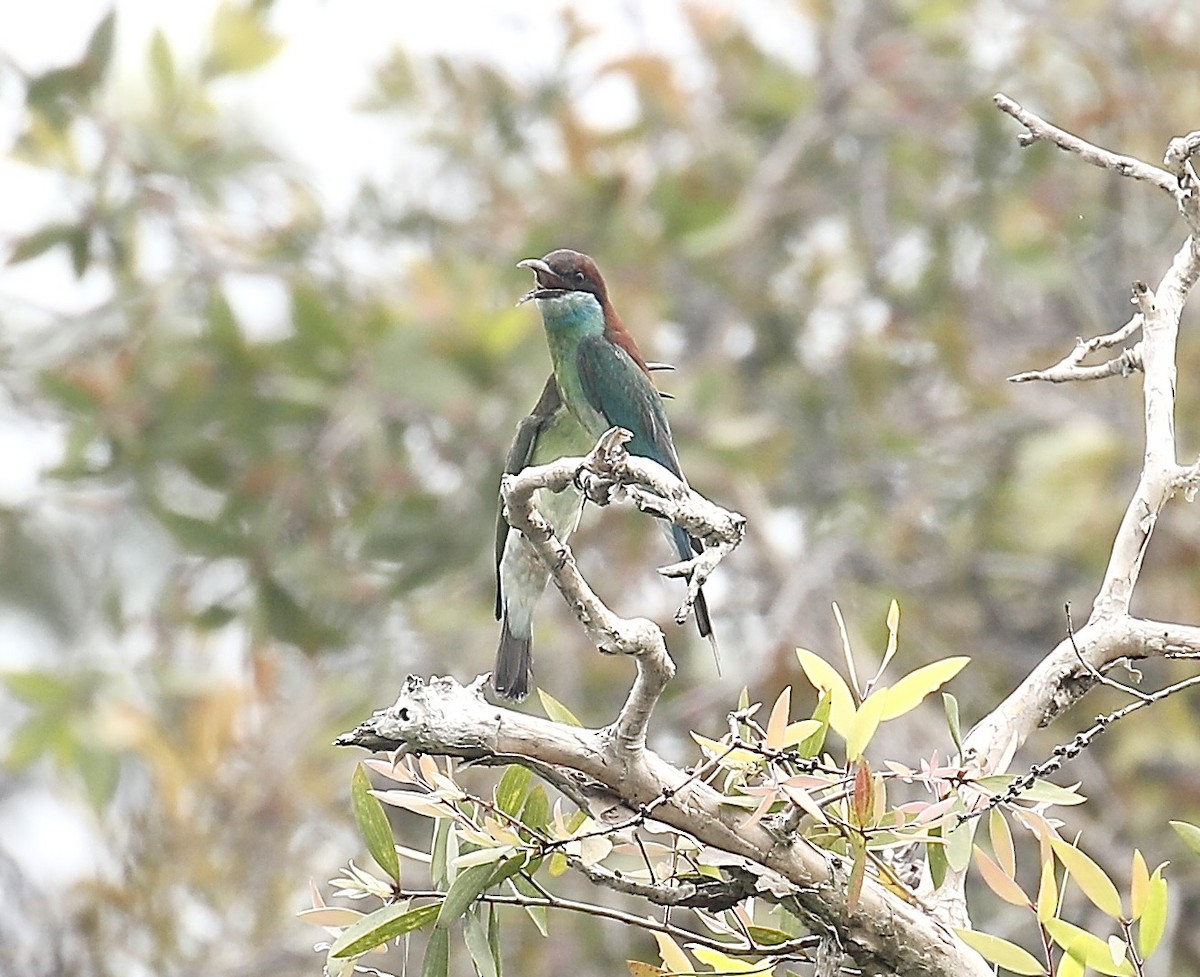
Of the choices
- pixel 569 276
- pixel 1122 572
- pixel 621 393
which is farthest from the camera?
pixel 569 276

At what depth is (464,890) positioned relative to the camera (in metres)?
1.39

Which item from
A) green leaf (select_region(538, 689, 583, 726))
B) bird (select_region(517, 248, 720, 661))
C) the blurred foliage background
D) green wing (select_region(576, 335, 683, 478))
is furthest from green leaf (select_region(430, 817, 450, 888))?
the blurred foliage background

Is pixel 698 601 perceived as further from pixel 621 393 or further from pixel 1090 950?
pixel 1090 950

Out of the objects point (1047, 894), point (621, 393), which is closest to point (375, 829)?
point (1047, 894)

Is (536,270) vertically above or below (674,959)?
above

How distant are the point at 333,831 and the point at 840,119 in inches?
86.7

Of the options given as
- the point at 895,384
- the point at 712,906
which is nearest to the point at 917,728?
the point at 895,384

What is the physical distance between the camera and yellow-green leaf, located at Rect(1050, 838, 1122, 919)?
134cm

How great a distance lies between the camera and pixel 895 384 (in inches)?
185

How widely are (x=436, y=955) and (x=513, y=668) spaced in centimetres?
88

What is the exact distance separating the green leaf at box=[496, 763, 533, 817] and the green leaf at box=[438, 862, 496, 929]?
0.07m

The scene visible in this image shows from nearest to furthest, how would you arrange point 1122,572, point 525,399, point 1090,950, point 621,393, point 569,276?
point 1090,950
point 1122,572
point 621,393
point 569,276
point 525,399

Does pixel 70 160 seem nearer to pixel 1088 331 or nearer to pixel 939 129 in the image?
pixel 939 129

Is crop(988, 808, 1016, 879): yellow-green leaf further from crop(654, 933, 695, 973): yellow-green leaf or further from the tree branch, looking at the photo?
crop(654, 933, 695, 973): yellow-green leaf
